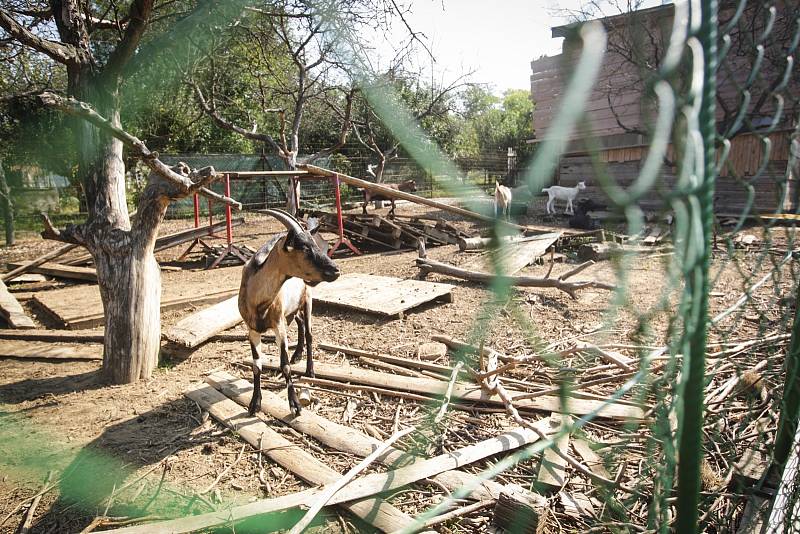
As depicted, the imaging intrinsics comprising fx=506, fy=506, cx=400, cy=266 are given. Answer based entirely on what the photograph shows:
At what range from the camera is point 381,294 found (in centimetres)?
643

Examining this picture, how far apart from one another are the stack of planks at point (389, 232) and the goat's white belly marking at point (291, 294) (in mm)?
6919

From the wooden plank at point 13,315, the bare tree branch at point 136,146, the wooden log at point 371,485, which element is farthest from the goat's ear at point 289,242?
the wooden plank at point 13,315

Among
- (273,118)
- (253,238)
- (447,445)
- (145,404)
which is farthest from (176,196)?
(273,118)

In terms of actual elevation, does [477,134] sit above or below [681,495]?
above

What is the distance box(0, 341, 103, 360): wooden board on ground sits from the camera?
202 inches

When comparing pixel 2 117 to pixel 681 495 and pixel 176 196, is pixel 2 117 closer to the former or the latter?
pixel 176 196

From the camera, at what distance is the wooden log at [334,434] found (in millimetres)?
2672

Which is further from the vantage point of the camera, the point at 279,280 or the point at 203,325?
the point at 203,325

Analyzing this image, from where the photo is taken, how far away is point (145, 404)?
395 cm

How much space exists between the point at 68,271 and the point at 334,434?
7.73m

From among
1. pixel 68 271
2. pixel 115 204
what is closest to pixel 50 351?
pixel 115 204

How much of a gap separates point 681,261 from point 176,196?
416 centimetres

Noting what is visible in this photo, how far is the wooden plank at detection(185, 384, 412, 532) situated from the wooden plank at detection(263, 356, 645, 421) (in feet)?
2.14

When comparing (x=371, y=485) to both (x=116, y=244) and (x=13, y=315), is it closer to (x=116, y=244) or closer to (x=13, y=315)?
(x=116, y=244)
